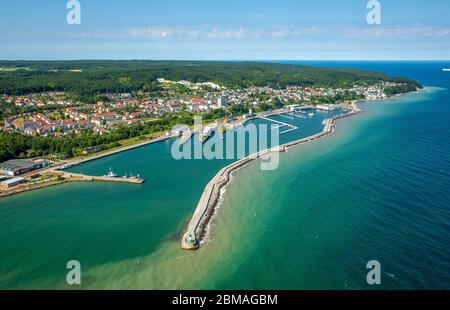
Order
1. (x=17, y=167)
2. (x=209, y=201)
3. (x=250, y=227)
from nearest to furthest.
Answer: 1. (x=250, y=227)
2. (x=209, y=201)
3. (x=17, y=167)

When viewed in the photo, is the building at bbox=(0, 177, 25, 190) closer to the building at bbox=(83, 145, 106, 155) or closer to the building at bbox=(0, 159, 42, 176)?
the building at bbox=(0, 159, 42, 176)

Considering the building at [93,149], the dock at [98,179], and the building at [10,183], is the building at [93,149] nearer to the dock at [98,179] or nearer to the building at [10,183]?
the dock at [98,179]

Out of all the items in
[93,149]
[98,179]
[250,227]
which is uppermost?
[93,149]

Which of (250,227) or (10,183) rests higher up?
(10,183)

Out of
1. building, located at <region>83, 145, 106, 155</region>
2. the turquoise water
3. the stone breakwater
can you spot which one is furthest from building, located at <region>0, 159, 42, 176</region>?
the stone breakwater

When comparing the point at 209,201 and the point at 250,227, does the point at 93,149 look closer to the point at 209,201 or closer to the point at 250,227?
the point at 209,201

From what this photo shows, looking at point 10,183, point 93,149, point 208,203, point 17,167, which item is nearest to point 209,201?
point 208,203

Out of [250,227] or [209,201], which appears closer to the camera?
[250,227]
